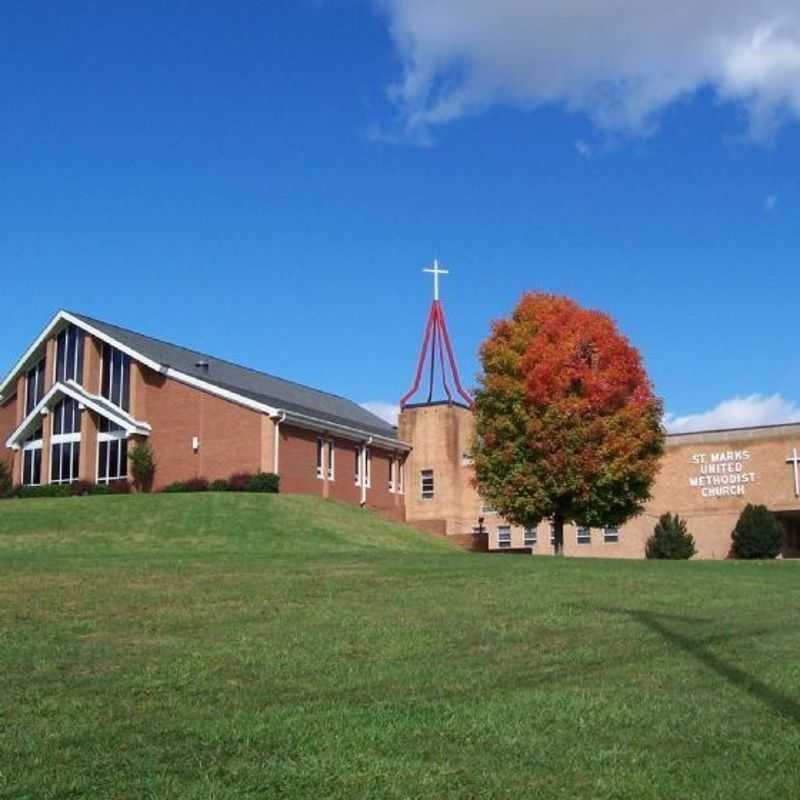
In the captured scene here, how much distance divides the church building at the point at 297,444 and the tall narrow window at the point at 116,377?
6 cm

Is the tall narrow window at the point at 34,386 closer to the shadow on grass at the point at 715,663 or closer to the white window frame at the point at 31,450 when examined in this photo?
the white window frame at the point at 31,450

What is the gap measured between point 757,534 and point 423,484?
49.4 feet

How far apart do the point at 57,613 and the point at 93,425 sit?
110ft

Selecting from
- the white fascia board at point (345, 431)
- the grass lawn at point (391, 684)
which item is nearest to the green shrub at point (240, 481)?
the white fascia board at point (345, 431)

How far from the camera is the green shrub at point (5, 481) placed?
45500 mm

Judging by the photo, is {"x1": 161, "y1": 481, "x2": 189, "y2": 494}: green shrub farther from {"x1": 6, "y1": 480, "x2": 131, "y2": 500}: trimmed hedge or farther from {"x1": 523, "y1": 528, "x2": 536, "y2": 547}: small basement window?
{"x1": 523, "y1": 528, "x2": 536, "y2": 547}: small basement window

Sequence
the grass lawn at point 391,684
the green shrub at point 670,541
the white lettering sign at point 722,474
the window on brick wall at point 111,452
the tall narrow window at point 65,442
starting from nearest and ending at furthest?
the grass lawn at point 391,684 → the window on brick wall at point 111,452 → the tall narrow window at point 65,442 → the green shrub at point 670,541 → the white lettering sign at point 722,474

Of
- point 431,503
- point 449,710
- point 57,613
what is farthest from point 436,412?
point 449,710

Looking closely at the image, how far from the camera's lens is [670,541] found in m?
47.1

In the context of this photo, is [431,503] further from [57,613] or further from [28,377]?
[57,613]

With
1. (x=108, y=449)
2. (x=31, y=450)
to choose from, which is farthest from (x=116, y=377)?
(x=31, y=450)

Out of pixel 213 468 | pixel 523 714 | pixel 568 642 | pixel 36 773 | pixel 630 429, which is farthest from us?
pixel 213 468

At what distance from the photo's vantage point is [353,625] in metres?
12.7

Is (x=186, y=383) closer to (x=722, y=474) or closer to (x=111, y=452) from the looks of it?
(x=111, y=452)
